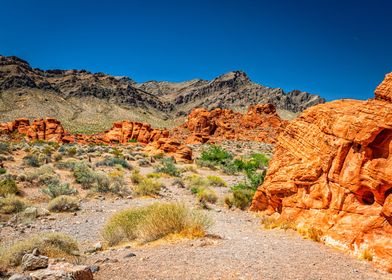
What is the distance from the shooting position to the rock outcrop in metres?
60.7

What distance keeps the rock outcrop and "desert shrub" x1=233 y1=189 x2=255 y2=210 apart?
4415 centimetres

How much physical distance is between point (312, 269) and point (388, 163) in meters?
2.75

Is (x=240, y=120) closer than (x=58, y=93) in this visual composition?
Yes

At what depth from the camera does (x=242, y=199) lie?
12719 mm

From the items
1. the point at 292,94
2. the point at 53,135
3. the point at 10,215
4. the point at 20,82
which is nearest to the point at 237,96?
the point at 292,94

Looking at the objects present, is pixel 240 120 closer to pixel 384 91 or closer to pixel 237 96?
pixel 384 91

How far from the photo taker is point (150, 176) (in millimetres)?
20297

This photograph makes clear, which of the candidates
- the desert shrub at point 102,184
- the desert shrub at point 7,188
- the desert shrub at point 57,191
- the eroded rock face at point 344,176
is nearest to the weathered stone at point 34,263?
the eroded rock face at point 344,176

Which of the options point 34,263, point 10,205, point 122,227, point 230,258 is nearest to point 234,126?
point 10,205

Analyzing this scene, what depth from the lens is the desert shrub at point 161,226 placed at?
294 inches

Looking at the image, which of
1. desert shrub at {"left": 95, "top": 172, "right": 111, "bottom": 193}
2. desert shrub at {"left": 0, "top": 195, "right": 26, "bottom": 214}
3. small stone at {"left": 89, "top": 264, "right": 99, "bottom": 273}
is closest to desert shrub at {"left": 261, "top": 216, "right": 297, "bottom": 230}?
small stone at {"left": 89, "top": 264, "right": 99, "bottom": 273}

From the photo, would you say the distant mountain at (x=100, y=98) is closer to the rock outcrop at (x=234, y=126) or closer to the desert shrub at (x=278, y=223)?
the rock outcrop at (x=234, y=126)

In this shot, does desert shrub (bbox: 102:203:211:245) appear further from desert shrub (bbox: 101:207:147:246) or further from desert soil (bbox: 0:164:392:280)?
desert soil (bbox: 0:164:392:280)

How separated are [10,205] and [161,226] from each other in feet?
22.7
